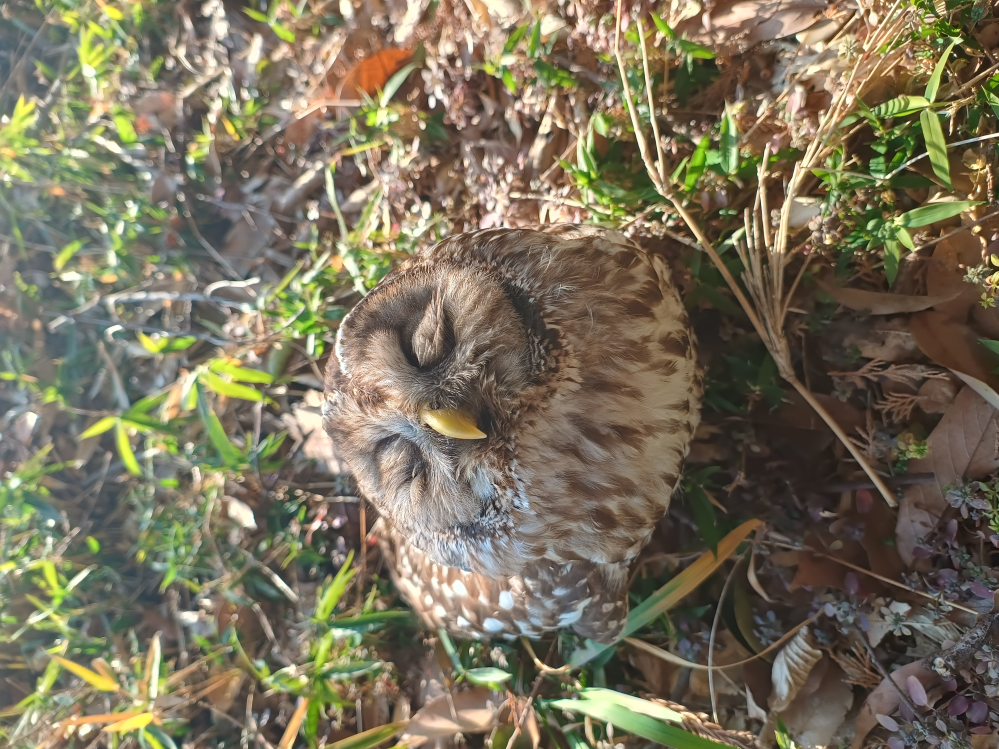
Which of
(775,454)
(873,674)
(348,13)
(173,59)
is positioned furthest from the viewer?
(173,59)

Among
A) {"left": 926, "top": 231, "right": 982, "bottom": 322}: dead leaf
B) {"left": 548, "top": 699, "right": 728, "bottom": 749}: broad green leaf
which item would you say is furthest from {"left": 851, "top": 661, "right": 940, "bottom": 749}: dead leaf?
{"left": 926, "top": 231, "right": 982, "bottom": 322}: dead leaf

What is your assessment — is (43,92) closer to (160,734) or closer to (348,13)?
(348,13)

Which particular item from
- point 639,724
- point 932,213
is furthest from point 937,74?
point 639,724

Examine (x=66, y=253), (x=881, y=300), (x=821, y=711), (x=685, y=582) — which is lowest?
(x=821, y=711)

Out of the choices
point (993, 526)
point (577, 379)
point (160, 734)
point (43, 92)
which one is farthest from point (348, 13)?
point (160, 734)

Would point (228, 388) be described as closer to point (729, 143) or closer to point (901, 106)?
point (729, 143)

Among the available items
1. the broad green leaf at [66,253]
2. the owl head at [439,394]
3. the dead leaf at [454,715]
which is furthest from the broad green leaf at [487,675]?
the broad green leaf at [66,253]
